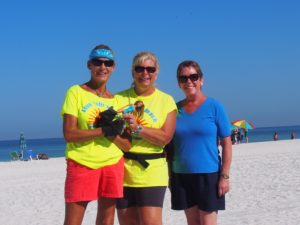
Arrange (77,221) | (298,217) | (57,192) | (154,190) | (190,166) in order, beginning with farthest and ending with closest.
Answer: (57,192) → (298,217) → (190,166) → (154,190) → (77,221)

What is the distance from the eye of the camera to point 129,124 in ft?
12.1

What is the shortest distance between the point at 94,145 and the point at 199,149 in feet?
3.39

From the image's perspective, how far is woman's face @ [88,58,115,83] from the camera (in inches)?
145

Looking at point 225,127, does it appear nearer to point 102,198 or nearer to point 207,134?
point 207,134

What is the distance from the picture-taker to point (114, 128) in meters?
3.51

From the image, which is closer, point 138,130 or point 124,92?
point 138,130

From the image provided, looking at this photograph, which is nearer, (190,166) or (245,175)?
(190,166)

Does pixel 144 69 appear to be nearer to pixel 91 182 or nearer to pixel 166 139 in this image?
pixel 166 139

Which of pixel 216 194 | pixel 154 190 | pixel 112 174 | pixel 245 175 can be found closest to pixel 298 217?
pixel 216 194

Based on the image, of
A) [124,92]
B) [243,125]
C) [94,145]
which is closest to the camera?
[94,145]

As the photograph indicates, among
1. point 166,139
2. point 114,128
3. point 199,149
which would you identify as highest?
point 114,128

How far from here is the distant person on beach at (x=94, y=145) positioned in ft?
11.5

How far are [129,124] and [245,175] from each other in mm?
9231

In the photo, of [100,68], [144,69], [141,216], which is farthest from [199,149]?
[100,68]
